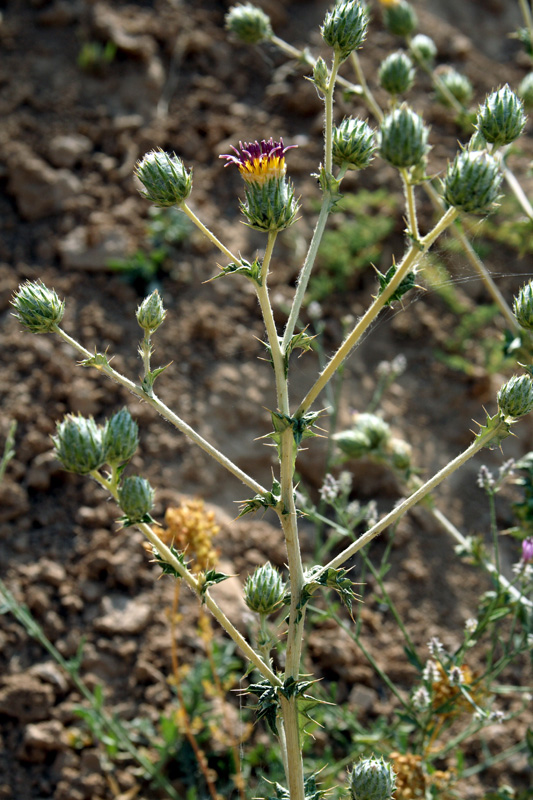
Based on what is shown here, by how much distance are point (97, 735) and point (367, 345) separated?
2817 mm

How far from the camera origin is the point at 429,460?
4582 millimetres

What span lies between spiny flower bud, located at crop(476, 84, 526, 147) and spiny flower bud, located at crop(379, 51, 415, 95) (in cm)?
122

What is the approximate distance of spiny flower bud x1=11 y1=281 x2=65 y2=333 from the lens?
227 cm

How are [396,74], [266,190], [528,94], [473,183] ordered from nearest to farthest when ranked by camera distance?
1. [473,183]
2. [266,190]
3. [396,74]
4. [528,94]

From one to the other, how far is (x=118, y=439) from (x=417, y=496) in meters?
0.86

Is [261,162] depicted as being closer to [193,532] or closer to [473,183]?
[473,183]

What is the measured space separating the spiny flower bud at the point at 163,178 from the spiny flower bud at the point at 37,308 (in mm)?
425

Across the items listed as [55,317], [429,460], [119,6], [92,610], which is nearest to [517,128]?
[55,317]

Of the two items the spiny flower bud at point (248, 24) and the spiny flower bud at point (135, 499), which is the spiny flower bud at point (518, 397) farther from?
the spiny flower bud at point (248, 24)

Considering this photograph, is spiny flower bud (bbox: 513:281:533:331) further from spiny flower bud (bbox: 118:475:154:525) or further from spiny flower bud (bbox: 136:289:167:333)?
spiny flower bud (bbox: 118:475:154:525)

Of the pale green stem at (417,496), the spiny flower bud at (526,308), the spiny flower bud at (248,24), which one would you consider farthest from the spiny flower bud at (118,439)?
the spiny flower bud at (248,24)

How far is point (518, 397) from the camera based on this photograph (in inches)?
85.0

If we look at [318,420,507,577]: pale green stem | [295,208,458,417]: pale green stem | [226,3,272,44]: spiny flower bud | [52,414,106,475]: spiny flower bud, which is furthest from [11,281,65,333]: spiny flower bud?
[226,3,272,44]: spiny flower bud

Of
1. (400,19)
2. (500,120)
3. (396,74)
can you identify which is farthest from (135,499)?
(400,19)
